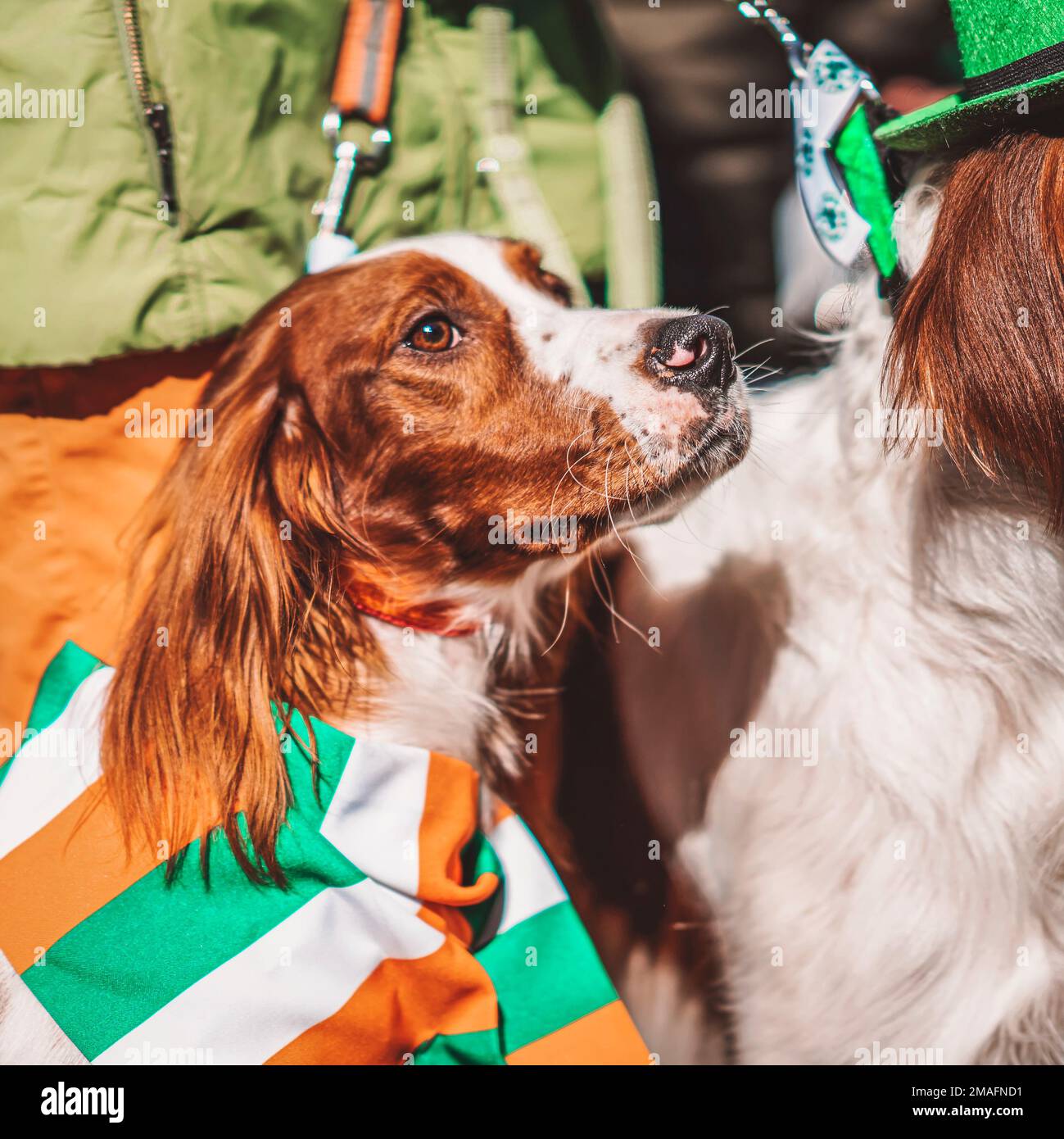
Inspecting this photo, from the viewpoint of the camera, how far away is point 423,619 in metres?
1.50

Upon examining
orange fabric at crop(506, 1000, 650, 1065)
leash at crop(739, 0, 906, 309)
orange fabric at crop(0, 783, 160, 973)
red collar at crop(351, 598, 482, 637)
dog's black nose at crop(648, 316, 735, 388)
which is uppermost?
leash at crop(739, 0, 906, 309)

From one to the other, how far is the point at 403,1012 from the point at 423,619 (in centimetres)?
53

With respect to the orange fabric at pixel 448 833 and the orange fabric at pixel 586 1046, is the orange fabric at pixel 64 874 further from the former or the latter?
the orange fabric at pixel 586 1046

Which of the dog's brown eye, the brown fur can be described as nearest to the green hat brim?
the brown fur

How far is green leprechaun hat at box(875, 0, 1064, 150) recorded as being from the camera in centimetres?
99

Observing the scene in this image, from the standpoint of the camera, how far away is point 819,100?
1361 mm

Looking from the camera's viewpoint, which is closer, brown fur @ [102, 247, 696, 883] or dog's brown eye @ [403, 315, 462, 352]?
brown fur @ [102, 247, 696, 883]

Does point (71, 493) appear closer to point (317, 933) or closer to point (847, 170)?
point (317, 933)

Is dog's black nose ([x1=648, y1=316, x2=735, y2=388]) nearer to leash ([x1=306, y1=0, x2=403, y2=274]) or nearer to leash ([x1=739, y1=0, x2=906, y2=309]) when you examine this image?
leash ([x1=739, y1=0, x2=906, y2=309])

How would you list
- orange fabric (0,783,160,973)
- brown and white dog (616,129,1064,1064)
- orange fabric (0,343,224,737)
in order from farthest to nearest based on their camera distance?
orange fabric (0,343,224,737) → orange fabric (0,783,160,973) → brown and white dog (616,129,1064,1064)

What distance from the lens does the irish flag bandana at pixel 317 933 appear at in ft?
3.90

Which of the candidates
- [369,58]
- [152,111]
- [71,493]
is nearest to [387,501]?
[71,493]

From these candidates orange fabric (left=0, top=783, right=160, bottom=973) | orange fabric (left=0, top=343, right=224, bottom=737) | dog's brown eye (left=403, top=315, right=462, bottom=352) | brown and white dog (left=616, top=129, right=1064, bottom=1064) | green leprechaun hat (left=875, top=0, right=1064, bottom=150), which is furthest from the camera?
orange fabric (left=0, top=343, right=224, bottom=737)

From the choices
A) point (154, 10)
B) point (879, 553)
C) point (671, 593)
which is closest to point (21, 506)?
point (154, 10)
